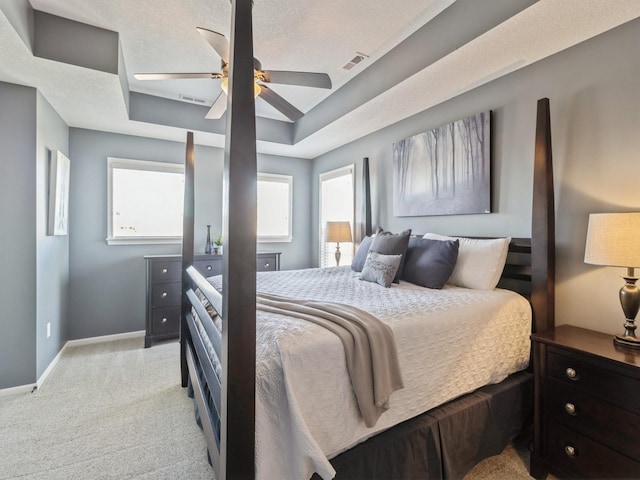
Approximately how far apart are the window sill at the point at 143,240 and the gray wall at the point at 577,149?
3.72m

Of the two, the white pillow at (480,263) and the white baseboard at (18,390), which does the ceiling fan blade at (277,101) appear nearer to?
the white pillow at (480,263)

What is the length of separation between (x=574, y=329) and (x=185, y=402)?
2.78 metres

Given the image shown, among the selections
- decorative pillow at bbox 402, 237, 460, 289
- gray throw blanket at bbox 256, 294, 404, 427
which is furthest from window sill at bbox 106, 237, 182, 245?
gray throw blanket at bbox 256, 294, 404, 427

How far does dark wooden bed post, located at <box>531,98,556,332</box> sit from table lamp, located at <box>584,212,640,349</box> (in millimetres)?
318

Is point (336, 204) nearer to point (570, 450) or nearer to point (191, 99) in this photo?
point (191, 99)

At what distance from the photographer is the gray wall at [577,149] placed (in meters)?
1.89

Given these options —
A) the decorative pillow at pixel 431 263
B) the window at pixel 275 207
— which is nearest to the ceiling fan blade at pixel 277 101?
the decorative pillow at pixel 431 263

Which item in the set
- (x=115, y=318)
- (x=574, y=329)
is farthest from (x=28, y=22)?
(x=574, y=329)

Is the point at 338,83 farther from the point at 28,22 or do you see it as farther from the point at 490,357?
the point at 490,357

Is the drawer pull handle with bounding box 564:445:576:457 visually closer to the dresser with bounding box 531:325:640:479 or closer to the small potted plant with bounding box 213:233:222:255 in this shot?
the dresser with bounding box 531:325:640:479

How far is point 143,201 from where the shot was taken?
4.18 m

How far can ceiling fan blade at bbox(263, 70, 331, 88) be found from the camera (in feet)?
7.17

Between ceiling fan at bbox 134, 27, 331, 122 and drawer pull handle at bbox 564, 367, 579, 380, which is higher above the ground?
ceiling fan at bbox 134, 27, 331, 122

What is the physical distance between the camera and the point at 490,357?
1838 millimetres
